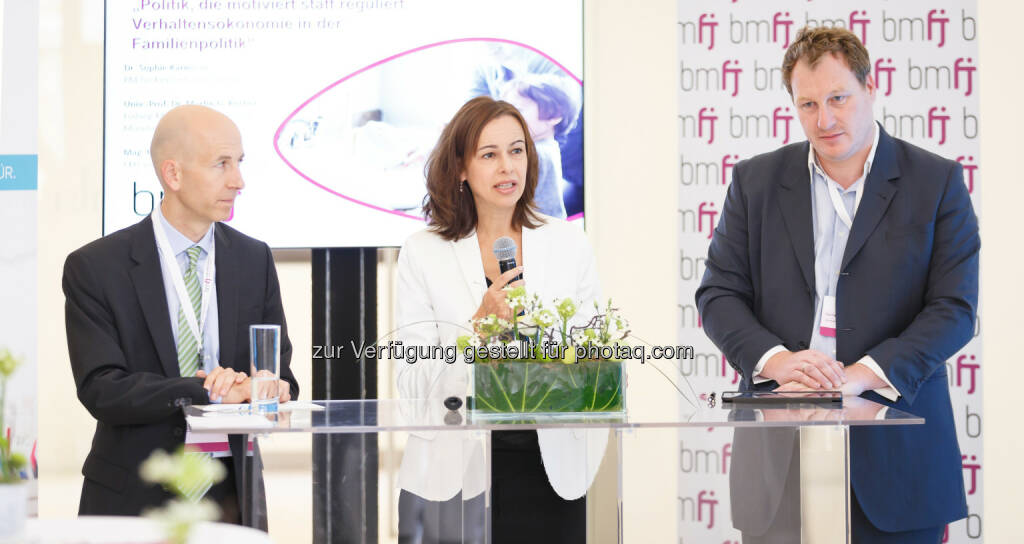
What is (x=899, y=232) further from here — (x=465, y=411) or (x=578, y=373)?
(x=465, y=411)

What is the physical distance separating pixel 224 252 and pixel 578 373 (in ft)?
3.92

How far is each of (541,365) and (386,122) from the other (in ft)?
8.10

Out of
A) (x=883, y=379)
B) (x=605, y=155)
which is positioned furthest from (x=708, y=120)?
(x=883, y=379)

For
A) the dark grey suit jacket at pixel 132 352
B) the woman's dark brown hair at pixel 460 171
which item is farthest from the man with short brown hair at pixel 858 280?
the dark grey suit jacket at pixel 132 352

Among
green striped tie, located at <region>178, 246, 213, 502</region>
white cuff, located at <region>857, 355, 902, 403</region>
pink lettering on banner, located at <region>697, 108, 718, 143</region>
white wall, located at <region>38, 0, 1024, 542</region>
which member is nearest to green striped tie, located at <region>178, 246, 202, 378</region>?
green striped tie, located at <region>178, 246, 213, 502</region>

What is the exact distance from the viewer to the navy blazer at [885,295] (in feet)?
8.87

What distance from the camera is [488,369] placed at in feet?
7.95

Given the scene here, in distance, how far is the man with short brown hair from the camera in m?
2.70

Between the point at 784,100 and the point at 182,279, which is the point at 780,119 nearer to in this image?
the point at 784,100

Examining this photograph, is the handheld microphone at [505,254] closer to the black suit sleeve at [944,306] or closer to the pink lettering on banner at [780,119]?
the black suit sleeve at [944,306]

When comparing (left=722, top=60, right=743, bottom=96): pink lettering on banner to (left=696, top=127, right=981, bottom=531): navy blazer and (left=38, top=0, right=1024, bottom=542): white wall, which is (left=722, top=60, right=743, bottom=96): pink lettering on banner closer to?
(left=38, top=0, right=1024, bottom=542): white wall

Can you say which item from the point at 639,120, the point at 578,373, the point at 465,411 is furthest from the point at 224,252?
the point at 639,120

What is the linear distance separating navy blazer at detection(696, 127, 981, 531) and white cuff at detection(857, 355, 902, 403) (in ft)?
0.04

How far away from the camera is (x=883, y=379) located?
2707 millimetres
